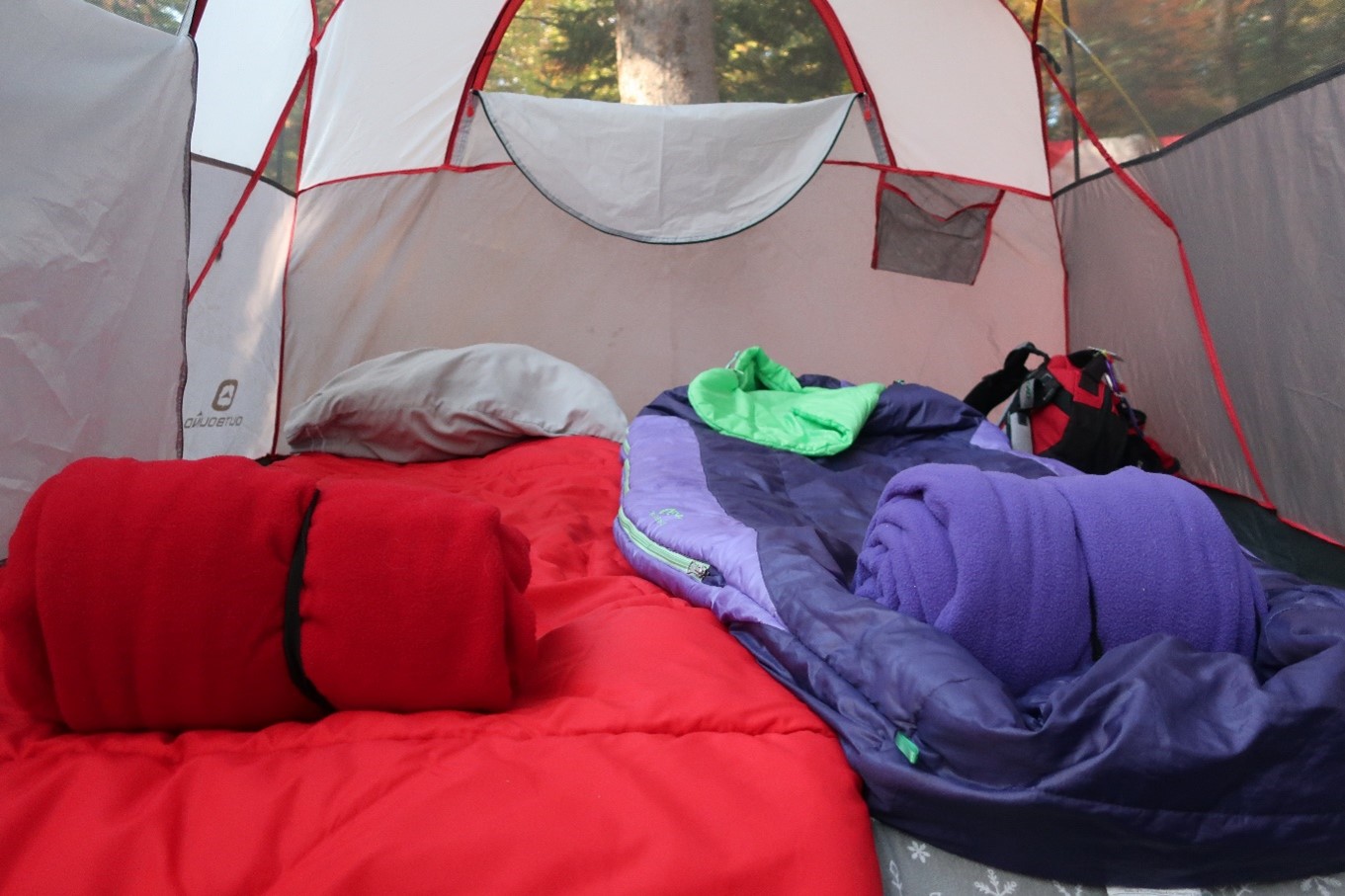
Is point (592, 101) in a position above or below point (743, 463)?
above

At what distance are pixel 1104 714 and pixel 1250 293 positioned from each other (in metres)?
1.41

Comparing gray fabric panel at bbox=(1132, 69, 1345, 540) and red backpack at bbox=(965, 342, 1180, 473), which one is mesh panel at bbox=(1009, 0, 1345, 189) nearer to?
gray fabric panel at bbox=(1132, 69, 1345, 540)

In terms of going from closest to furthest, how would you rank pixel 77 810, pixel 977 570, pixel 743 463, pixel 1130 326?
1. pixel 77 810
2. pixel 977 570
3. pixel 743 463
4. pixel 1130 326

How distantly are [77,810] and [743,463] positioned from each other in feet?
3.46

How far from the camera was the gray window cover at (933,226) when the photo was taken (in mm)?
2402

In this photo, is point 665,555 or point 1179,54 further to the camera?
point 1179,54

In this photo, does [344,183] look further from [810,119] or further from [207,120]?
[810,119]

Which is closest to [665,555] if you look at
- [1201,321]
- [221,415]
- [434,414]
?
[434,414]

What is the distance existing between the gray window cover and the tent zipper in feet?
4.63

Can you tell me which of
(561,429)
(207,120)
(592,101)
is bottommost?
(561,429)

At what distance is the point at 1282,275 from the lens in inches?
65.2

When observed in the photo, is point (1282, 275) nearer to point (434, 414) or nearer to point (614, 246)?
point (614, 246)

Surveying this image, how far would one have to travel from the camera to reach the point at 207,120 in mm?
1799

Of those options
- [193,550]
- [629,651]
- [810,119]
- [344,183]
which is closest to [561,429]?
[344,183]
